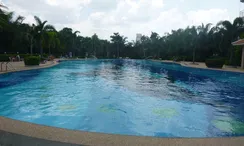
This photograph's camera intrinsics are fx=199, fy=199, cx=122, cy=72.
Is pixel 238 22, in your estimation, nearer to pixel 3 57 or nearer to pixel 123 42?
pixel 3 57

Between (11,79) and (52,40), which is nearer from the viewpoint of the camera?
(11,79)

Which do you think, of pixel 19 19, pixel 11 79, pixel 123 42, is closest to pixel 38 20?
pixel 19 19

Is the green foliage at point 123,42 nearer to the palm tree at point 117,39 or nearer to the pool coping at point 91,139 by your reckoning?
the palm tree at point 117,39

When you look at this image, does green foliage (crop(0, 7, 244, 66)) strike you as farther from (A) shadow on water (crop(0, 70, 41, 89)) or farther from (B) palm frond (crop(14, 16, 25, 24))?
(A) shadow on water (crop(0, 70, 41, 89))

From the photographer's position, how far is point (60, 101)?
338 inches

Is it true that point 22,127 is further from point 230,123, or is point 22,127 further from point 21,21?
point 21,21

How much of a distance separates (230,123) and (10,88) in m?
10.7

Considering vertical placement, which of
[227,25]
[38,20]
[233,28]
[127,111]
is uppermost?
[38,20]

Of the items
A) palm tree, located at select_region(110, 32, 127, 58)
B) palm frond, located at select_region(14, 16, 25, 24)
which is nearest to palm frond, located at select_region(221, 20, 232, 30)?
palm frond, located at select_region(14, 16, 25, 24)

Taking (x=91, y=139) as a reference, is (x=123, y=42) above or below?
above

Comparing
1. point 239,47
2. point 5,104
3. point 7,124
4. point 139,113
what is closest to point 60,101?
point 5,104

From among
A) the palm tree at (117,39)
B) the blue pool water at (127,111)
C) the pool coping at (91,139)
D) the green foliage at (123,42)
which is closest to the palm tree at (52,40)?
the green foliage at (123,42)

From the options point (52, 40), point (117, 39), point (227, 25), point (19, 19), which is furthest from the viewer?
point (117, 39)

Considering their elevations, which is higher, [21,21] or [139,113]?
[21,21]
